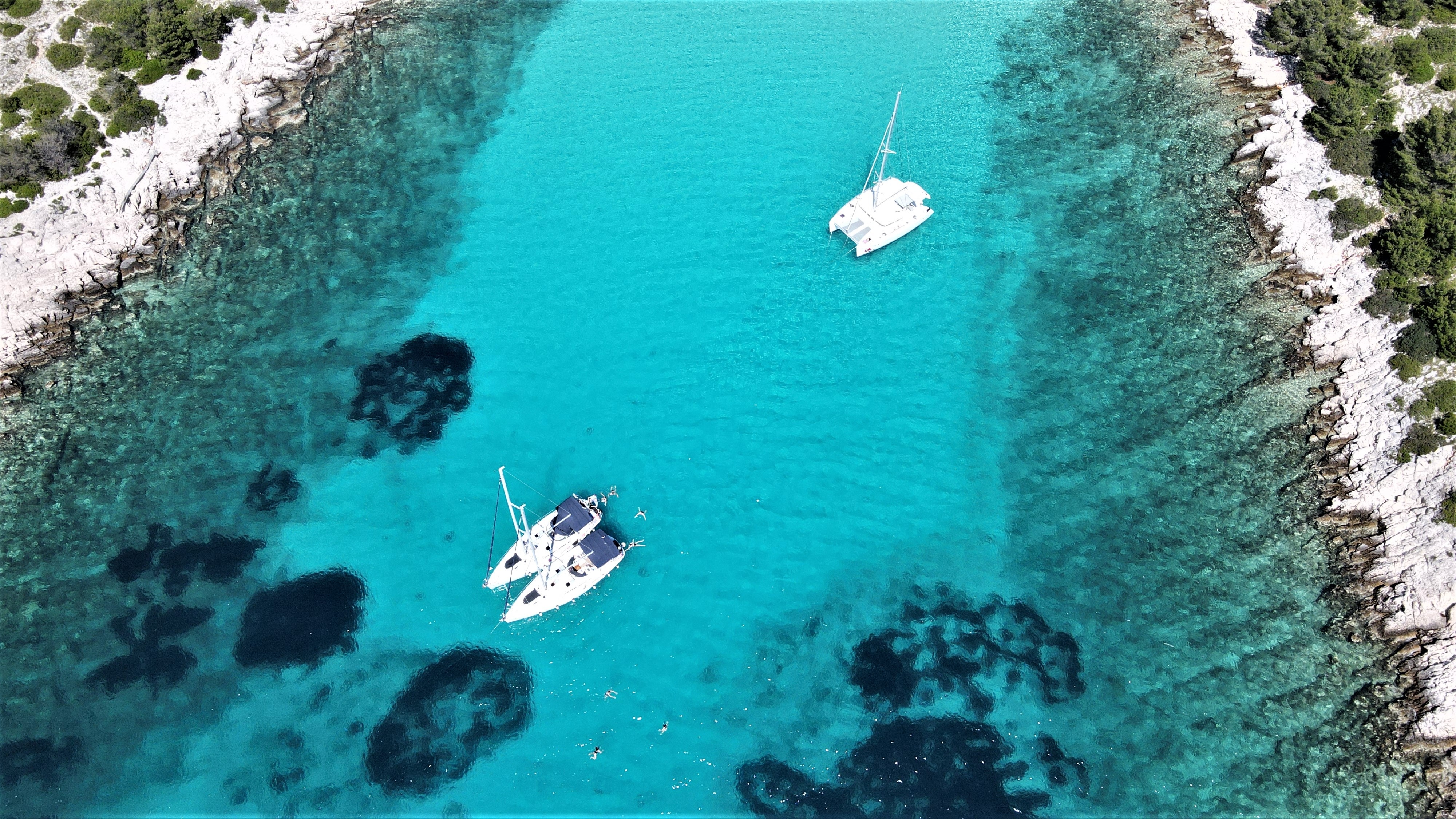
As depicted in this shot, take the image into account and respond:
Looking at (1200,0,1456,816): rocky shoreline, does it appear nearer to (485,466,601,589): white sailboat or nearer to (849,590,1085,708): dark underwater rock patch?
(849,590,1085,708): dark underwater rock patch

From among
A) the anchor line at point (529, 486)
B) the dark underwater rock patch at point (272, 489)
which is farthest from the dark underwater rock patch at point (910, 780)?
the dark underwater rock patch at point (272, 489)

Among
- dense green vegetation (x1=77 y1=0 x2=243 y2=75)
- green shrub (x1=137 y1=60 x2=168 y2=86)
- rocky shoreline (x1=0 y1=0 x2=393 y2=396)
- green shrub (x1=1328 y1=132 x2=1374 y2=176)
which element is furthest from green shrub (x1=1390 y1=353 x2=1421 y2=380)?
green shrub (x1=137 y1=60 x2=168 y2=86)

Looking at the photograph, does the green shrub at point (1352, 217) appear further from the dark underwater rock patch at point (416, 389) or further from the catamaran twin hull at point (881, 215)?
the dark underwater rock patch at point (416, 389)

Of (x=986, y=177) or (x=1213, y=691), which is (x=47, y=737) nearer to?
(x=1213, y=691)

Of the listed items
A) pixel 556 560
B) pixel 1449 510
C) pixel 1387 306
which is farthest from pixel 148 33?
pixel 1449 510

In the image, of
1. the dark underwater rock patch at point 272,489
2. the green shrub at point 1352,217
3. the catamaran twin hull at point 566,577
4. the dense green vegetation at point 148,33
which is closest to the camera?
the catamaran twin hull at point 566,577

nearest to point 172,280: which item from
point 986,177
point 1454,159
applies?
point 986,177
